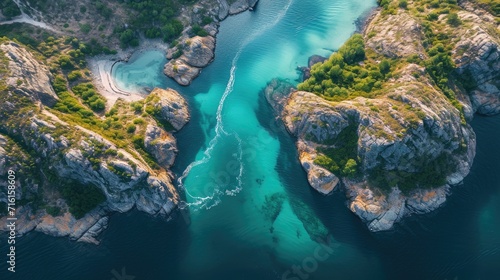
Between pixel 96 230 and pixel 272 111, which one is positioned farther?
pixel 272 111

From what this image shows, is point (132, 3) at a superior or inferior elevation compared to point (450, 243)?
superior

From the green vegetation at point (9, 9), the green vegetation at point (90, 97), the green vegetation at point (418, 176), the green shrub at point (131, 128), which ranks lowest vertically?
the green vegetation at point (418, 176)

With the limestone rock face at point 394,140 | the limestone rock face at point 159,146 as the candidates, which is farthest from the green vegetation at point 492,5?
the limestone rock face at point 159,146

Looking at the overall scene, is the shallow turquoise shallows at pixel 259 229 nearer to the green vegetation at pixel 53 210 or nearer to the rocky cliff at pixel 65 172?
the rocky cliff at pixel 65 172

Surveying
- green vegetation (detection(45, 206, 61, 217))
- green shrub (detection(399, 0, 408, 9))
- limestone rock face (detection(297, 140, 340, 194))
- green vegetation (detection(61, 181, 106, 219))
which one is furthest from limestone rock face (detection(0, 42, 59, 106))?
green shrub (detection(399, 0, 408, 9))

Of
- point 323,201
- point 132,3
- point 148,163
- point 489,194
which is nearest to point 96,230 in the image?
point 148,163

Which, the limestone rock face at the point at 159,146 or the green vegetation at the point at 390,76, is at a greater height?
the green vegetation at the point at 390,76

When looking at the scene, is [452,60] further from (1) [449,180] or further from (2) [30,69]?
(2) [30,69]
